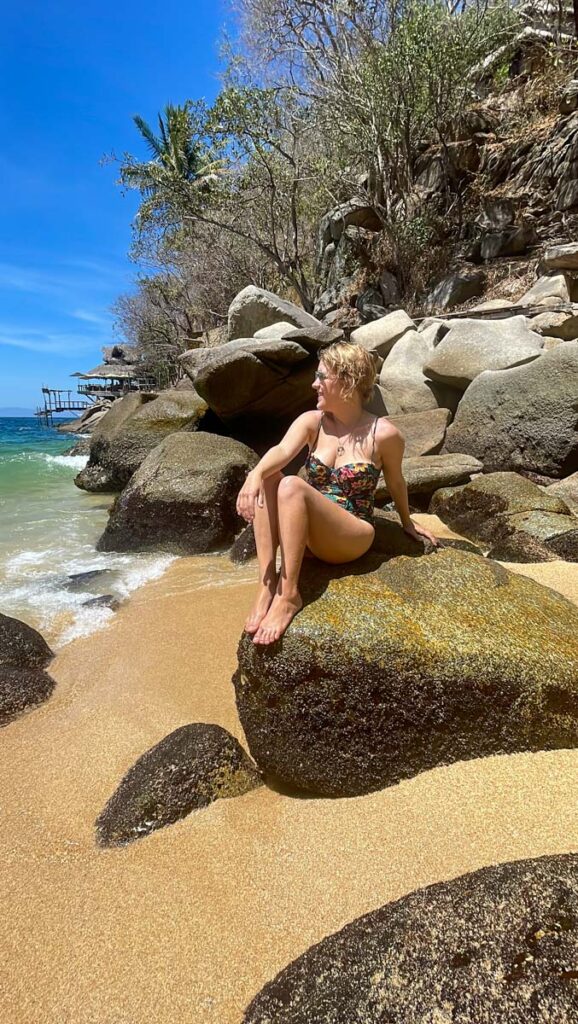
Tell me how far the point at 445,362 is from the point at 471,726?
24.7 feet

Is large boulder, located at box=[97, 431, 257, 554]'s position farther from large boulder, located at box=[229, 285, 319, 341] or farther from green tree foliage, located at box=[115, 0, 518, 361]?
green tree foliage, located at box=[115, 0, 518, 361]

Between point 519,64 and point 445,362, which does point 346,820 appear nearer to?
point 445,362

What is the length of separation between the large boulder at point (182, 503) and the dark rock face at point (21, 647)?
273 centimetres

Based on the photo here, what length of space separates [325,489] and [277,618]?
2.60 ft

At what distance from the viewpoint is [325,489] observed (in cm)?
270

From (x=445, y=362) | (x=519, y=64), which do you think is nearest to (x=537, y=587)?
(x=445, y=362)

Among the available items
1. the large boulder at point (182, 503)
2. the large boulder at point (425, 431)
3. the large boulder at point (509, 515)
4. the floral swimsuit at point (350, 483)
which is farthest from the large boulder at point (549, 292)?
the floral swimsuit at point (350, 483)

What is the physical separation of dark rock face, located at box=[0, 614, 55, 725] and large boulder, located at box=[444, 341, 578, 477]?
588 cm

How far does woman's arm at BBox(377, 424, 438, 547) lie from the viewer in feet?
8.80

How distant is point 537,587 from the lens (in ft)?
8.89

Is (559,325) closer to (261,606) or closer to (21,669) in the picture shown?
(261,606)

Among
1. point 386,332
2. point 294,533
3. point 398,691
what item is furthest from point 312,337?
point 398,691

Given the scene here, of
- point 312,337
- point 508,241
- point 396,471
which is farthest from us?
point 508,241

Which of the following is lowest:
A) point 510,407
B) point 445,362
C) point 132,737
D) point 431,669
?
point 132,737
